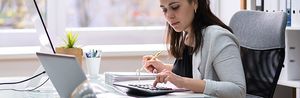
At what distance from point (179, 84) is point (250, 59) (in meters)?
0.53

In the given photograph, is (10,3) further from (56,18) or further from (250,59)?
(250,59)

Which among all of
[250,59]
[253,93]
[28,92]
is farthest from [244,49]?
[28,92]

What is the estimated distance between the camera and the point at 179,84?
1540mm

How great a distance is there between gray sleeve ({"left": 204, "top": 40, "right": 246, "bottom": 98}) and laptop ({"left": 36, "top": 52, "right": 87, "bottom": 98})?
488mm

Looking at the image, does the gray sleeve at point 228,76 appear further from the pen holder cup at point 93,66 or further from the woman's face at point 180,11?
the pen holder cup at point 93,66

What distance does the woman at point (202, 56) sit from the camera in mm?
1578

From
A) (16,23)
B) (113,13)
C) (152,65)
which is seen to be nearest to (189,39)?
(152,65)

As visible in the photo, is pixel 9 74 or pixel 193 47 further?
pixel 9 74

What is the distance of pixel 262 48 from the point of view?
6.28 feet

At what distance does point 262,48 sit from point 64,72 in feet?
3.07

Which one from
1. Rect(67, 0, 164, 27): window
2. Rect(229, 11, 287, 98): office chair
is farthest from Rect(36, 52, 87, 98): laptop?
Rect(67, 0, 164, 27): window

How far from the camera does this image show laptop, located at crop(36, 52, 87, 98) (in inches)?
44.1

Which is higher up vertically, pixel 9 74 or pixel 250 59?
pixel 250 59

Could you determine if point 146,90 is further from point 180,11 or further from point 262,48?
point 262,48
